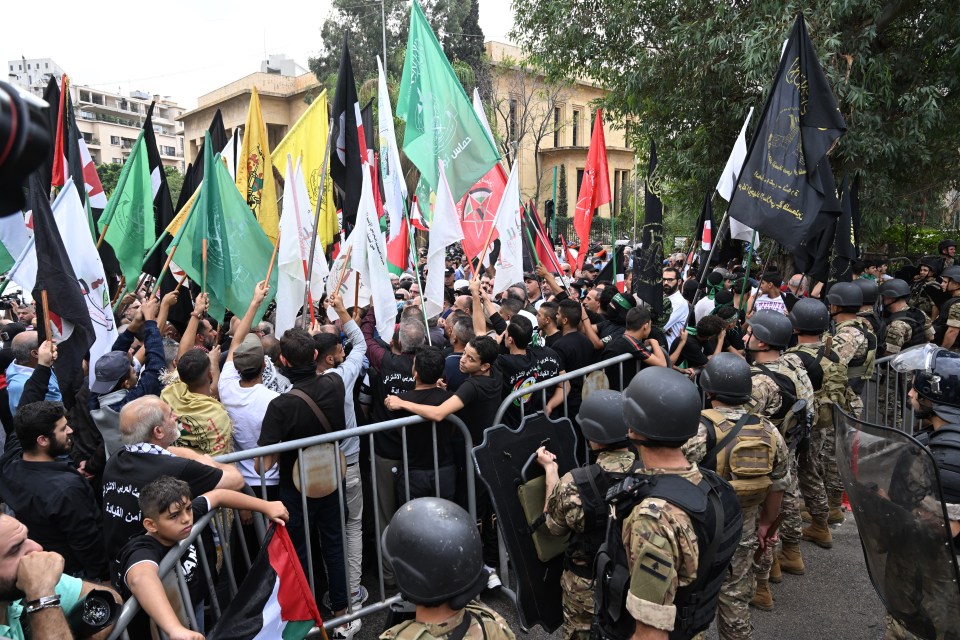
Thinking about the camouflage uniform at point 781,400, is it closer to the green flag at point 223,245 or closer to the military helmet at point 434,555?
the military helmet at point 434,555

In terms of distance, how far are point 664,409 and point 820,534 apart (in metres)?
3.78

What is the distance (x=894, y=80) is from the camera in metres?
11.6

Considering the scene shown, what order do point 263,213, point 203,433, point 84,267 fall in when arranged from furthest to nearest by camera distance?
1. point 263,213
2. point 84,267
3. point 203,433

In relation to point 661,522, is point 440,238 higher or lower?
higher

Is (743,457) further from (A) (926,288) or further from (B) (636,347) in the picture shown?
(A) (926,288)

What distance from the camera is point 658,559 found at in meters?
2.45

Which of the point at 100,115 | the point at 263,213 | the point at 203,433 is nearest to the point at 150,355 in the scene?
the point at 203,433

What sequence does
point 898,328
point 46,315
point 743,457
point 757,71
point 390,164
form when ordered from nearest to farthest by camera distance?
point 743,457 < point 46,315 < point 390,164 < point 898,328 < point 757,71

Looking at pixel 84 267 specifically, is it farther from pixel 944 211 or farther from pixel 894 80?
pixel 944 211

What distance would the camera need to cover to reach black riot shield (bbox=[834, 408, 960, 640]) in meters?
2.45

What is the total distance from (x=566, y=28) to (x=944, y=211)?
14.6m

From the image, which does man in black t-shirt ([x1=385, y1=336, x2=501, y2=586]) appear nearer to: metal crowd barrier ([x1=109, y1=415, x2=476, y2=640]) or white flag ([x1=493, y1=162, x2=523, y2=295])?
metal crowd barrier ([x1=109, y1=415, x2=476, y2=640])

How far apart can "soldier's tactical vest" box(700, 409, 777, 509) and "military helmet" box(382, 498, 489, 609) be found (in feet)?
6.45

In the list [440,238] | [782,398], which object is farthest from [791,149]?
[440,238]
